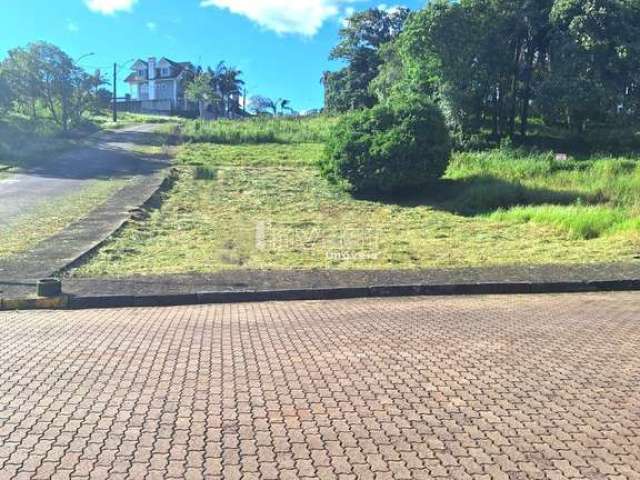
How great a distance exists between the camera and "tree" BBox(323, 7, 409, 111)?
6138 cm

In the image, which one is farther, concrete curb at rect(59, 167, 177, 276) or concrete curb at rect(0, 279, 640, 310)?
concrete curb at rect(59, 167, 177, 276)

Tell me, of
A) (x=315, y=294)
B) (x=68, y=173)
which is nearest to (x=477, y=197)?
(x=315, y=294)

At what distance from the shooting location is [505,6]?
28969mm

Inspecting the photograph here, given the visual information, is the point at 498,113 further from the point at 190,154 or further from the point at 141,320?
Result: the point at 141,320

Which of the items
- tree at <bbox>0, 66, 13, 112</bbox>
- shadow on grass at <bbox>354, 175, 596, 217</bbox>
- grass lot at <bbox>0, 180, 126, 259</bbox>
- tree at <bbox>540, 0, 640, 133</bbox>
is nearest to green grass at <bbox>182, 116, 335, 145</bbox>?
tree at <bbox>0, 66, 13, 112</bbox>

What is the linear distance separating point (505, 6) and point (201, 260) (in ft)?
80.3

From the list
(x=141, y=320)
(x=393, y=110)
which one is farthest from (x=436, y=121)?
(x=141, y=320)

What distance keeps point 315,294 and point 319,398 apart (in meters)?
4.54

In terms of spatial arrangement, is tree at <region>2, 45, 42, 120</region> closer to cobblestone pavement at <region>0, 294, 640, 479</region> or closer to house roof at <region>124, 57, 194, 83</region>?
cobblestone pavement at <region>0, 294, 640, 479</region>

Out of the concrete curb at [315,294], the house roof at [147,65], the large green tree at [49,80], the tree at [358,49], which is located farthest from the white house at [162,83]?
the concrete curb at [315,294]

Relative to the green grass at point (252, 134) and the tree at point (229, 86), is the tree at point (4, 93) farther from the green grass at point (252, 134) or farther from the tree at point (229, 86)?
the tree at point (229, 86)

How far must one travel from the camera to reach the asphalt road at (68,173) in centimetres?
1760

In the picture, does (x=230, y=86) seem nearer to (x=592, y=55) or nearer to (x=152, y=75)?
(x=152, y=75)

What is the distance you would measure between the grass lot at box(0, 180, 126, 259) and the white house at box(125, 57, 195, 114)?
229 ft
